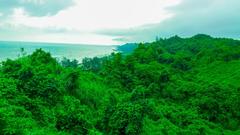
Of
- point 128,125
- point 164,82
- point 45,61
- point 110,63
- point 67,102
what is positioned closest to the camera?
point 128,125

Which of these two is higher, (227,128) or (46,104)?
(46,104)

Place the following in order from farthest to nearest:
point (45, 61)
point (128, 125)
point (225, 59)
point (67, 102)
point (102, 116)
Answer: point (225, 59)
point (45, 61)
point (67, 102)
point (102, 116)
point (128, 125)

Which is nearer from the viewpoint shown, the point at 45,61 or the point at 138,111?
the point at 138,111

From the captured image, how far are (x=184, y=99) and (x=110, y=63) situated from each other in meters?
15.6

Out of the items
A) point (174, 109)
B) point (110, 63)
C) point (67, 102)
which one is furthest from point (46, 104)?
point (110, 63)

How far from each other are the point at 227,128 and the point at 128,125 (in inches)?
790

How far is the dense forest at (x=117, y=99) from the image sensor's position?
62.7ft

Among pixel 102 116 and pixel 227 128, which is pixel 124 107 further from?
pixel 227 128

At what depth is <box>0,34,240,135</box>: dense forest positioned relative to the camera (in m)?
19.1

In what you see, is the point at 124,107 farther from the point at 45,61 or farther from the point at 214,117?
the point at 45,61

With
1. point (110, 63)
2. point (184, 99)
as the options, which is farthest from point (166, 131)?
point (110, 63)

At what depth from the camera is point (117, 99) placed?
102 ft

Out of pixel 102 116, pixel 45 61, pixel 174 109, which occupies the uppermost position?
pixel 45 61

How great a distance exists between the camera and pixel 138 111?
2259 cm
